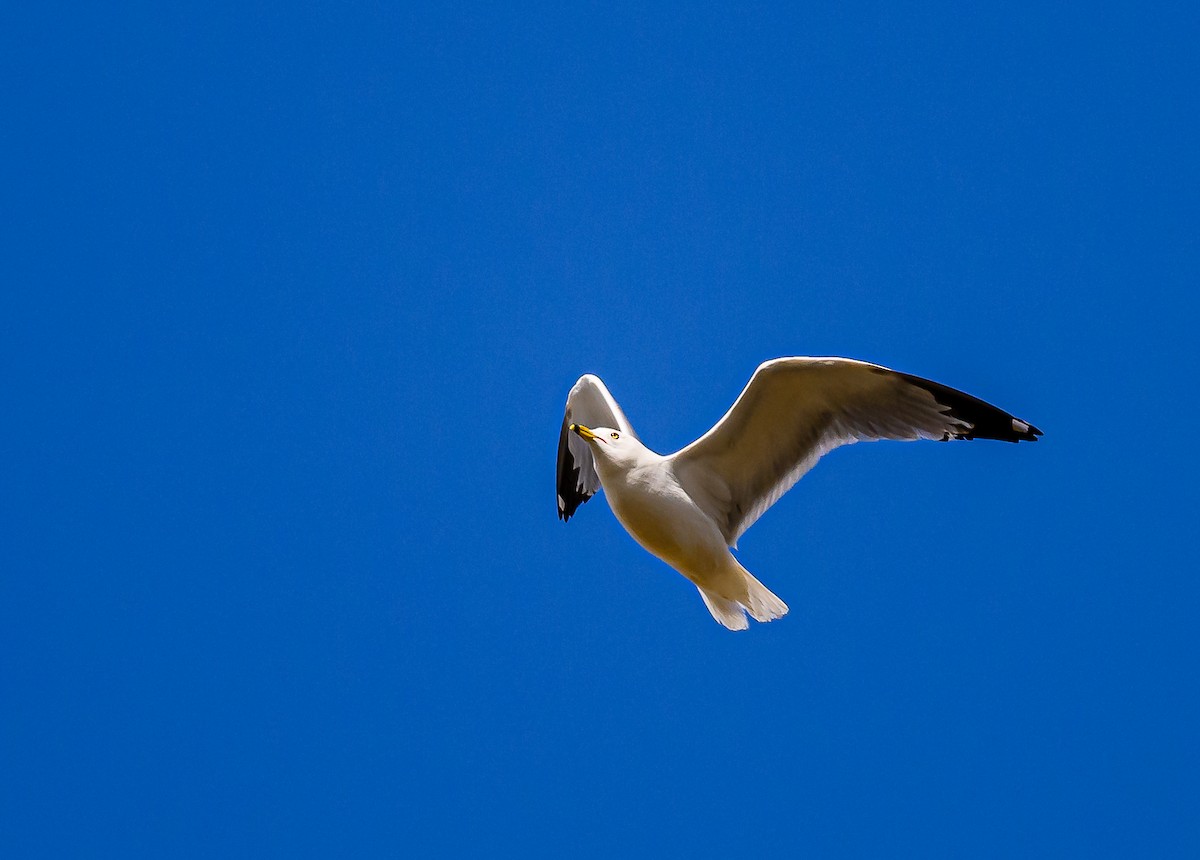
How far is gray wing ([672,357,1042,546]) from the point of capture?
28.1 feet

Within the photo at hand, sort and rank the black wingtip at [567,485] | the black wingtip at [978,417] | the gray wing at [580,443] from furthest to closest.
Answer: the black wingtip at [567,485] → the gray wing at [580,443] → the black wingtip at [978,417]

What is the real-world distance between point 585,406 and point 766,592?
6.94 feet

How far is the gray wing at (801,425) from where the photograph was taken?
8.55 metres

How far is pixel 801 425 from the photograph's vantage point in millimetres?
8852

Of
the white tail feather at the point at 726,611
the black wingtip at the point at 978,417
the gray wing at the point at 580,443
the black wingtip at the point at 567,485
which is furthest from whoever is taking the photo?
the black wingtip at the point at 567,485

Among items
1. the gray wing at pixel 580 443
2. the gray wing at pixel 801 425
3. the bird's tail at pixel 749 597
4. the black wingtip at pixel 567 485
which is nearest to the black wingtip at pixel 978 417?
the gray wing at pixel 801 425

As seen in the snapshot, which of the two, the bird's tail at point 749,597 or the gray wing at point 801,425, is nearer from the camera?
the gray wing at point 801,425

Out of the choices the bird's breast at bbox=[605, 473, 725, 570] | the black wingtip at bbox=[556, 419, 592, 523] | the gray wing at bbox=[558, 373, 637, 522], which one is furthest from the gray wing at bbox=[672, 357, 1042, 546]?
the black wingtip at bbox=[556, 419, 592, 523]

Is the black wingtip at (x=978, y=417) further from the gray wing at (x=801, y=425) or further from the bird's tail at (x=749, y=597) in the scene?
the bird's tail at (x=749, y=597)

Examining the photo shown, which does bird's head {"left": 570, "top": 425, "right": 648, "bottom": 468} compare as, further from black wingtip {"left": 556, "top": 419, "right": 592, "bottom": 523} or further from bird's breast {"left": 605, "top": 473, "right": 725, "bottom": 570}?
black wingtip {"left": 556, "top": 419, "right": 592, "bottom": 523}

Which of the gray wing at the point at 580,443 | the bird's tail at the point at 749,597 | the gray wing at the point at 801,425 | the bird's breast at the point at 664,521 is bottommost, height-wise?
the bird's tail at the point at 749,597

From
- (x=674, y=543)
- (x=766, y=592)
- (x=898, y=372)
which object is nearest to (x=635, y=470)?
(x=674, y=543)

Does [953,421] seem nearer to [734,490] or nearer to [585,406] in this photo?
[734,490]

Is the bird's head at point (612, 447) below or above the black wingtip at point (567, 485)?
below
